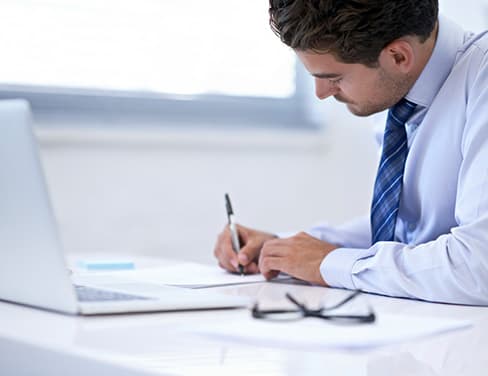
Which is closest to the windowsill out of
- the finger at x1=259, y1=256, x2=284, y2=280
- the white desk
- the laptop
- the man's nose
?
the man's nose

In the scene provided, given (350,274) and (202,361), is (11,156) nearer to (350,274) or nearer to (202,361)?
(202,361)

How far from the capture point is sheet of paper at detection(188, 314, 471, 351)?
0.81 meters

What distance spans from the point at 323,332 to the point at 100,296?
37 cm

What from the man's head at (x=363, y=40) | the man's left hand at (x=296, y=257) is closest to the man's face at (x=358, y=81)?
the man's head at (x=363, y=40)

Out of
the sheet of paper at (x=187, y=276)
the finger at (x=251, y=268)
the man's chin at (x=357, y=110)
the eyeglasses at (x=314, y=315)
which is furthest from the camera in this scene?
the man's chin at (x=357, y=110)

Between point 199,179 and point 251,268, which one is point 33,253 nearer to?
point 251,268

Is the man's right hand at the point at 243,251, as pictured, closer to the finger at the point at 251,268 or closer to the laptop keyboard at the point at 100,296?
the finger at the point at 251,268

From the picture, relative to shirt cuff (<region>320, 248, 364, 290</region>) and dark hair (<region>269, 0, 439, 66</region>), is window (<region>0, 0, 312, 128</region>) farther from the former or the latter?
shirt cuff (<region>320, 248, 364, 290</region>)

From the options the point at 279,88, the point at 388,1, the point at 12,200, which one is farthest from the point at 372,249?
the point at 279,88

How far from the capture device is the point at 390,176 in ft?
5.17

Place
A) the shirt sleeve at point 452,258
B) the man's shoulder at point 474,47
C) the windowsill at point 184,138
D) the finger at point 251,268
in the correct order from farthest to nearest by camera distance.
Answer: the windowsill at point 184,138
the finger at point 251,268
the man's shoulder at point 474,47
the shirt sleeve at point 452,258

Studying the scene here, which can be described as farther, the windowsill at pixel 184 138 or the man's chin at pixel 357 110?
the windowsill at pixel 184 138

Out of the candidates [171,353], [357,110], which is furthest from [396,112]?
[171,353]

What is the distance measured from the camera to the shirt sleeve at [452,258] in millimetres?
1271
